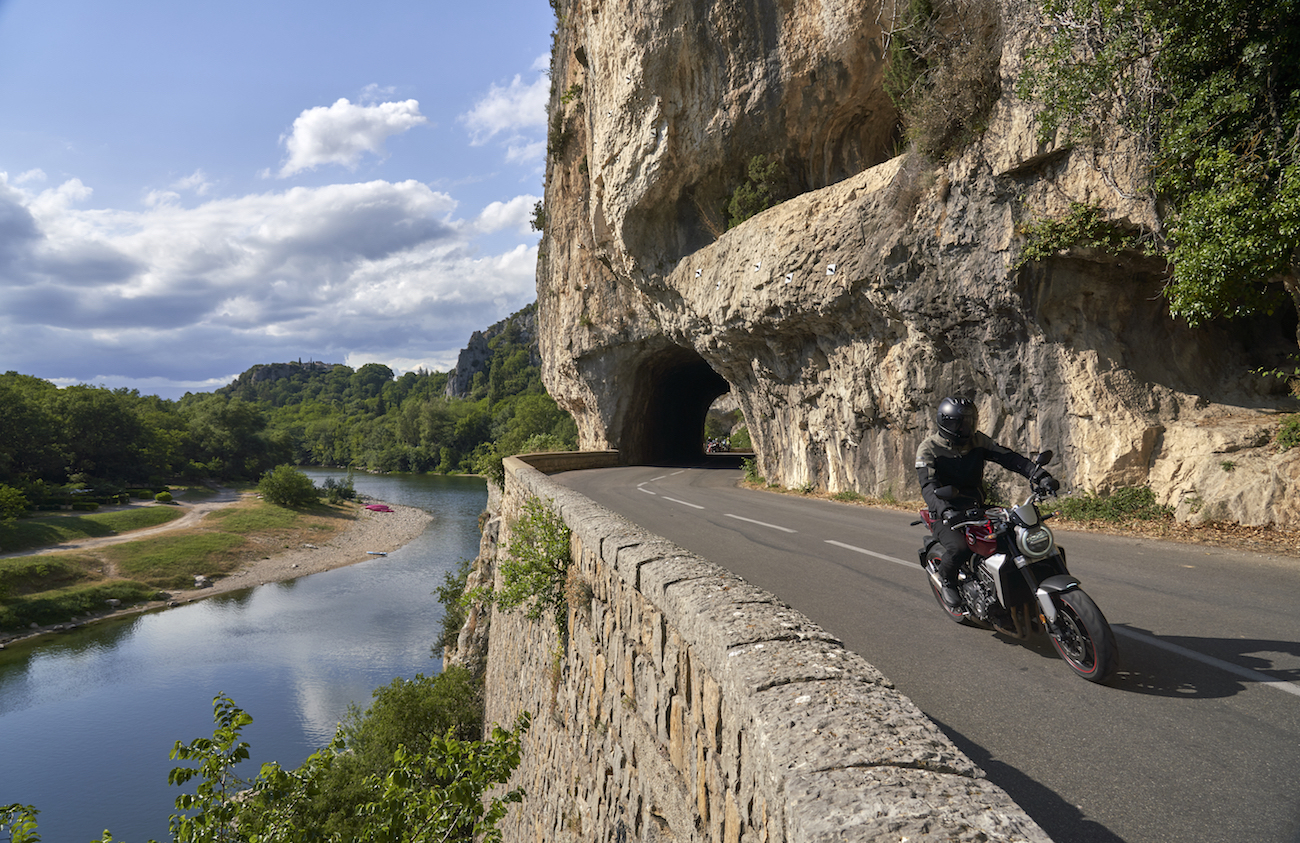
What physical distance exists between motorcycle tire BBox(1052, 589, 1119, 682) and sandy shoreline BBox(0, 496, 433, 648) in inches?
1399

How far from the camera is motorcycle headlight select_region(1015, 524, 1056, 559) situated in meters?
3.73

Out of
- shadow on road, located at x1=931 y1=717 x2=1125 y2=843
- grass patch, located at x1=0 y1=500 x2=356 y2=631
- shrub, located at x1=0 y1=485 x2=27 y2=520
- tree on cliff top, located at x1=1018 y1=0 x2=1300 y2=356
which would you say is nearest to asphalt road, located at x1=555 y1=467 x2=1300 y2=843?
shadow on road, located at x1=931 y1=717 x2=1125 y2=843

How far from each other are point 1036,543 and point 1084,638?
547 mm

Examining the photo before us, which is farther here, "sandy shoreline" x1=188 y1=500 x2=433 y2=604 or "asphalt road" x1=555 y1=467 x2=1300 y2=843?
"sandy shoreline" x1=188 y1=500 x2=433 y2=604

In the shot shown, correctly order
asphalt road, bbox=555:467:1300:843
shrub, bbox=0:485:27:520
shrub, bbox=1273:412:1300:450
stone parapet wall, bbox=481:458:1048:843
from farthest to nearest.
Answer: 1. shrub, bbox=0:485:27:520
2. shrub, bbox=1273:412:1300:450
3. asphalt road, bbox=555:467:1300:843
4. stone parapet wall, bbox=481:458:1048:843

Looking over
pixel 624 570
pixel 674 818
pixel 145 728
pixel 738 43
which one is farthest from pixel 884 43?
pixel 145 728

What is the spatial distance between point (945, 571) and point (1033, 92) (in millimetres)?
8974

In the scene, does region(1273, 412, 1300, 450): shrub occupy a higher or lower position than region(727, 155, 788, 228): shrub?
lower

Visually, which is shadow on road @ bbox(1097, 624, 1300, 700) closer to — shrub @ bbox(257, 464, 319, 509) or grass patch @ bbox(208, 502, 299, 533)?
grass patch @ bbox(208, 502, 299, 533)

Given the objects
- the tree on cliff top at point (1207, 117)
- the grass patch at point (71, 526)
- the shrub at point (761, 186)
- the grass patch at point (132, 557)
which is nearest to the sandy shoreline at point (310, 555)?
the grass patch at point (132, 557)

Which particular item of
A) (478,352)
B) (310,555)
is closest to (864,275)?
(310,555)

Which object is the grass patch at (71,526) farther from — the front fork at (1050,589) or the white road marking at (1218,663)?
the white road marking at (1218,663)

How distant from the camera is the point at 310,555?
4131 centimetres

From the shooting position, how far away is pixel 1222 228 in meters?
7.32
